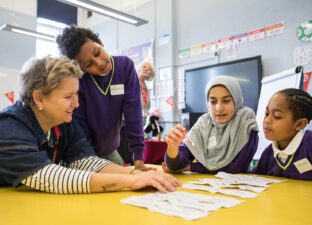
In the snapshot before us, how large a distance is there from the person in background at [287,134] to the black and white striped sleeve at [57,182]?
0.76 m

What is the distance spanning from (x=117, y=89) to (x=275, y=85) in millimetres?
1342

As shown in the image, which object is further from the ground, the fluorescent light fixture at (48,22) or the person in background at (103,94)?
the fluorescent light fixture at (48,22)

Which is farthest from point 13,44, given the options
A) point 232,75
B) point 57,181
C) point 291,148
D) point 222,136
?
point 291,148

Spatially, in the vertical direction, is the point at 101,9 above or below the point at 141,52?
above

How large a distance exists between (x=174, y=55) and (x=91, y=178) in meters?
4.34

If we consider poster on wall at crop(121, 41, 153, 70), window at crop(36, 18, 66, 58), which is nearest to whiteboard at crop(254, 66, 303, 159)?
poster on wall at crop(121, 41, 153, 70)

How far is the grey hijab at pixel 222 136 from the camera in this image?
1210 mm

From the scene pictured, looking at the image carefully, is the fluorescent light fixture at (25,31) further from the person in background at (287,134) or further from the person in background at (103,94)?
the person in background at (287,134)

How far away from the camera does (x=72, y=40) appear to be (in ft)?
3.97

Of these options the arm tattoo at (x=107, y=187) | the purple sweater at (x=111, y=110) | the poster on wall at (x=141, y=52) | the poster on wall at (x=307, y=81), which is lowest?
the arm tattoo at (x=107, y=187)

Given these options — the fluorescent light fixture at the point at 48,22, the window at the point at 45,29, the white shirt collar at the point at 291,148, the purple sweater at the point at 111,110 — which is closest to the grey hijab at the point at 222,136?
the white shirt collar at the point at 291,148

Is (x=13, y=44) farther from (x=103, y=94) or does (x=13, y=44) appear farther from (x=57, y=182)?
(x=57, y=182)

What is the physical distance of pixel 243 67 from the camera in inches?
152

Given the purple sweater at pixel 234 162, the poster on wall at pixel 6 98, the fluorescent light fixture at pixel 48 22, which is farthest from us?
the fluorescent light fixture at pixel 48 22
